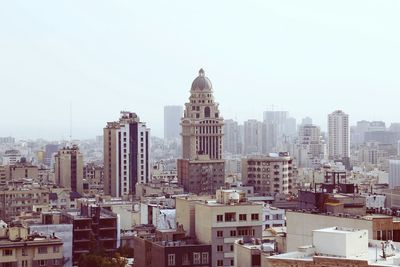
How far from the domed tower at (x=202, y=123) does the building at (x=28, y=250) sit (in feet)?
117

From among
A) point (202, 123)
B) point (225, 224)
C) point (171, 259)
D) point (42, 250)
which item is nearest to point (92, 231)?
point (42, 250)

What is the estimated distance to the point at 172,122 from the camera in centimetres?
19788

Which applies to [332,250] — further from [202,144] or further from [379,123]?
[379,123]

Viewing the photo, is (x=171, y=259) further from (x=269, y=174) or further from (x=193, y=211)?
(x=269, y=174)

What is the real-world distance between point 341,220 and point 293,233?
1.75 meters

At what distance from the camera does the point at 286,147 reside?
136 meters

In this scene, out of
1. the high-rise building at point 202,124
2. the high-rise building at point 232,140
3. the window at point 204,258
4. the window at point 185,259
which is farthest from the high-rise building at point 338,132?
the window at point 185,259

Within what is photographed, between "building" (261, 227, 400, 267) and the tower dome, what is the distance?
5219cm

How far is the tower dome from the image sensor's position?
6969 cm

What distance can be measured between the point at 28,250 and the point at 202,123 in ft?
122

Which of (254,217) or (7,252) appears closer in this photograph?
(254,217)

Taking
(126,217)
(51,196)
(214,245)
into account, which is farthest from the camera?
(51,196)

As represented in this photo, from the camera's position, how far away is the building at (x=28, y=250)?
32.7 m

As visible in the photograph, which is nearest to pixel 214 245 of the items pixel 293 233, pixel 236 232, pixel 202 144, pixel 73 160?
pixel 236 232
